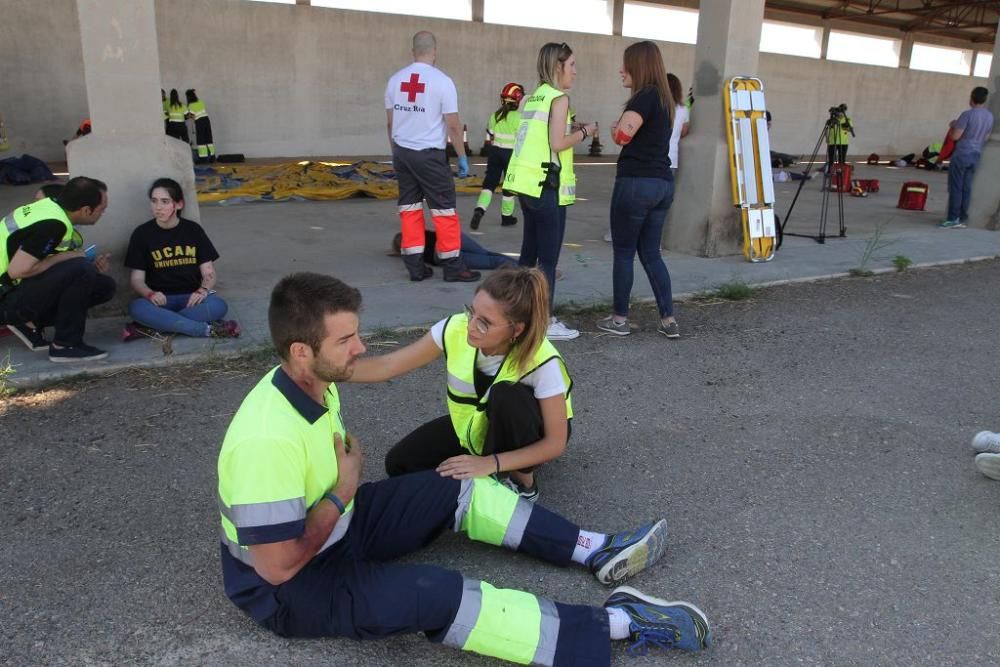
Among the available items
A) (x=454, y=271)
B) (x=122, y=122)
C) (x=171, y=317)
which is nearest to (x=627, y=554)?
(x=171, y=317)

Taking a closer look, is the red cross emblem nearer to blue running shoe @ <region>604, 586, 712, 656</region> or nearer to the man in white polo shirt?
the man in white polo shirt

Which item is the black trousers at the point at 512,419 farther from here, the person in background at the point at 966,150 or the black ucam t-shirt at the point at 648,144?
the person in background at the point at 966,150

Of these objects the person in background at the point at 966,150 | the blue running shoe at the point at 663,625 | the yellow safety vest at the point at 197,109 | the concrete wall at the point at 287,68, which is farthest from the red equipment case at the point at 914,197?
the yellow safety vest at the point at 197,109

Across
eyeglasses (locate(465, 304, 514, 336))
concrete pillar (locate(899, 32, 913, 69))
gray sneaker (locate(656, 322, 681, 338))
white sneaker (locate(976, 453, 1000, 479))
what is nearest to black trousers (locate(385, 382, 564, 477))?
eyeglasses (locate(465, 304, 514, 336))

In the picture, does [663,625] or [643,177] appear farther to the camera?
[643,177]

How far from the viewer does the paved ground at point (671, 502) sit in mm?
2467

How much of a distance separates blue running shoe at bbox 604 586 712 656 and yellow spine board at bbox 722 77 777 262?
236 inches

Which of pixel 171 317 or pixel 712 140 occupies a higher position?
pixel 712 140

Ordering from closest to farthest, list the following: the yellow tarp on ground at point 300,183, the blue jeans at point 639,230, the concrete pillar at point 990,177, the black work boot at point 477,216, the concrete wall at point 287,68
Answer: the blue jeans at point 639,230
the black work boot at point 477,216
the concrete pillar at point 990,177
the yellow tarp on ground at point 300,183
the concrete wall at point 287,68

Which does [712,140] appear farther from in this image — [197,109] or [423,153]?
[197,109]

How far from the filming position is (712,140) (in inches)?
311

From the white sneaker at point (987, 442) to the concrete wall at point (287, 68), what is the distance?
1737 centimetres

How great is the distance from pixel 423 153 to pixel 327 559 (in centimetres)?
470

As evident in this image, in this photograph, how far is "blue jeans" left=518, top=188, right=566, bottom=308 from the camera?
5.24m
